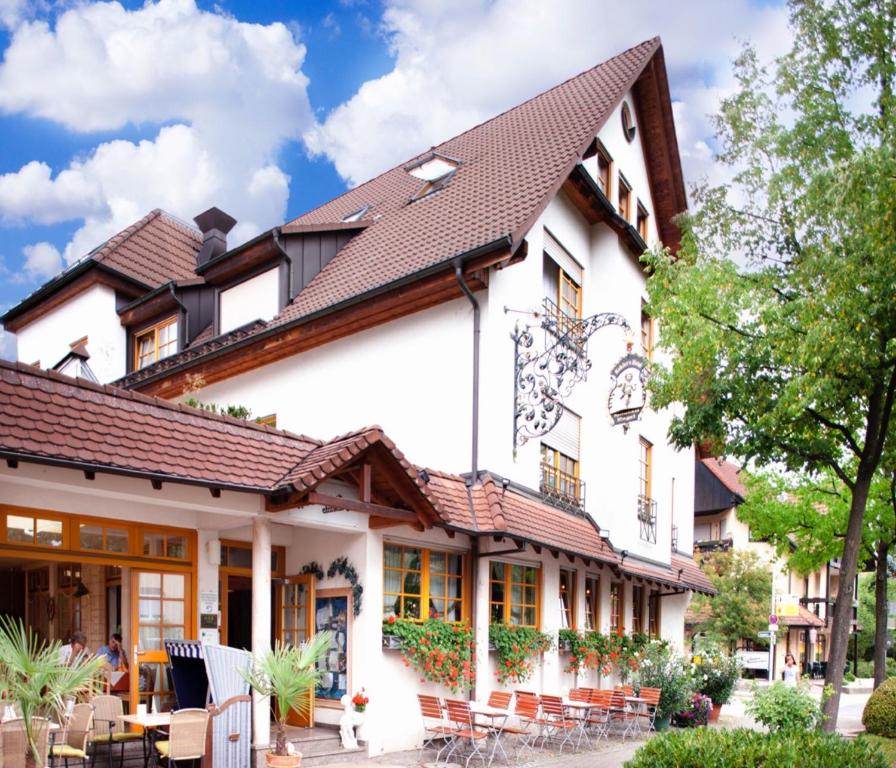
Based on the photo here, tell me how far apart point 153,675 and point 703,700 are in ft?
37.0

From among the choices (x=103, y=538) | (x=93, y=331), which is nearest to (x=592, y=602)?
(x=103, y=538)

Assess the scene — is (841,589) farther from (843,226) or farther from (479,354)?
(479,354)

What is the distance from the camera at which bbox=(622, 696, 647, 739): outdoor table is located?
16.8m

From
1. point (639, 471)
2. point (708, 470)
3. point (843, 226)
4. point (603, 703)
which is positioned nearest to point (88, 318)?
point (639, 471)

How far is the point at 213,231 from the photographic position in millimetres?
25750

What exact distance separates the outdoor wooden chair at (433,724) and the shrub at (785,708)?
4.11 meters

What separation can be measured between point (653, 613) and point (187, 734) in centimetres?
1741

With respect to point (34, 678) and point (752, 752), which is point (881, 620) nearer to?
point (752, 752)

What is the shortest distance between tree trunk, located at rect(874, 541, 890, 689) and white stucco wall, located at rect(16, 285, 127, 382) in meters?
18.5

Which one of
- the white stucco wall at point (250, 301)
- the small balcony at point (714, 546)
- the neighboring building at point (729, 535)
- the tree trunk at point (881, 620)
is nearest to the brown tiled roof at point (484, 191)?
the white stucco wall at point (250, 301)

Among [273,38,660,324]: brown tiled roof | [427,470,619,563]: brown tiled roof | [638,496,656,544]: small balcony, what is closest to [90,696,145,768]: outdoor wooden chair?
[427,470,619,563]: brown tiled roof

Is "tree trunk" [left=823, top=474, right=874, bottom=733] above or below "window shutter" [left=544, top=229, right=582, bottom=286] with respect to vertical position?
below

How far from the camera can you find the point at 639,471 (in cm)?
2275

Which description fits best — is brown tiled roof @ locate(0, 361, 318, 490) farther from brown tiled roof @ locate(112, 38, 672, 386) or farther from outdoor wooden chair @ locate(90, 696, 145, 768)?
brown tiled roof @ locate(112, 38, 672, 386)
